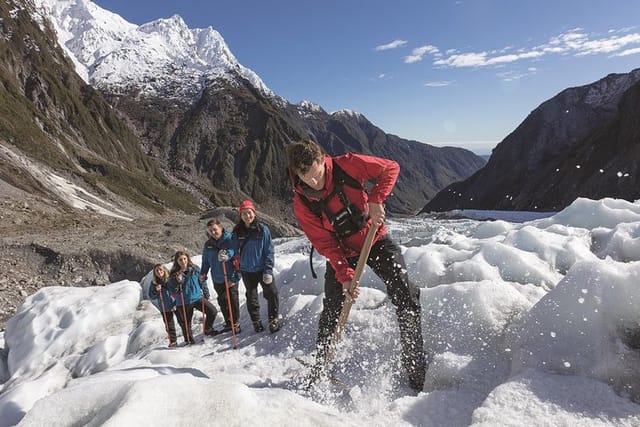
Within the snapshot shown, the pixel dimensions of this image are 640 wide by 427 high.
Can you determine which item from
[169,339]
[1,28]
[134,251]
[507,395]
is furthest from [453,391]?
[1,28]

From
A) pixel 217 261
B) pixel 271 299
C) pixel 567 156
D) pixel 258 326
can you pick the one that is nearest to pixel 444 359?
pixel 271 299

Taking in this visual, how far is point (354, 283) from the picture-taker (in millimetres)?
4121

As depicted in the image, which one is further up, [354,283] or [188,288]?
[354,283]

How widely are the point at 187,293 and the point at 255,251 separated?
1.98 m

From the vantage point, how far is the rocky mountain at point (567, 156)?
6875 centimetres

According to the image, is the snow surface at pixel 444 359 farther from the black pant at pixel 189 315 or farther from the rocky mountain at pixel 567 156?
the rocky mountain at pixel 567 156

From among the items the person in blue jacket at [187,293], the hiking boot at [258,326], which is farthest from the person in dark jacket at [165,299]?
the hiking boot at [258,326]

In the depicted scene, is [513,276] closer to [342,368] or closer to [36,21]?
[342,368]

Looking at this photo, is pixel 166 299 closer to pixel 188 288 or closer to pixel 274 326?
pixel 188 288

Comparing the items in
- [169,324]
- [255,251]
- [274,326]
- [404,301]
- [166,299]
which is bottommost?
[169,324]

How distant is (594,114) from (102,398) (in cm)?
12702

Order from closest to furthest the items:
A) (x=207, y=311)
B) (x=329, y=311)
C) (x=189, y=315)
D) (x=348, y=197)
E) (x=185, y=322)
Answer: (x=348, y=197) < (x=329, y=311) < (x=185, y=322) < (x=189, y=315) < (x=207, y=311)

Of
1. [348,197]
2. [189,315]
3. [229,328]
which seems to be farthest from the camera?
[189,315]

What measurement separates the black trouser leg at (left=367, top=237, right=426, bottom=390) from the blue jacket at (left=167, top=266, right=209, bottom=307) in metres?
4.74
